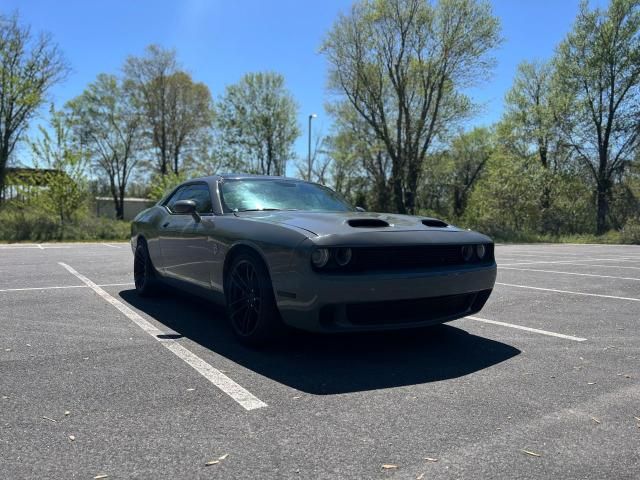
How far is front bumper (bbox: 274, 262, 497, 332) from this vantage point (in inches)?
140

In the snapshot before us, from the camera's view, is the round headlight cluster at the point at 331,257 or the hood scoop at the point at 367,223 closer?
the round headlight cluster at the point at 331,257

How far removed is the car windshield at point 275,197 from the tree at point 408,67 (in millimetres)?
27200

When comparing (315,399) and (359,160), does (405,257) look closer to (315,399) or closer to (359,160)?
(315,399)

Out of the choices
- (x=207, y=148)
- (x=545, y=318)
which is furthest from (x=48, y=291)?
(x=207, y=148)

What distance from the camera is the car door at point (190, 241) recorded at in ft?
15.8

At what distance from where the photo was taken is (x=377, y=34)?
30.5 meters

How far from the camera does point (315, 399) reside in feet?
10.2

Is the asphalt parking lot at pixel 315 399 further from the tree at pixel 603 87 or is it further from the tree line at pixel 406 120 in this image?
the tree at pixel 603 87

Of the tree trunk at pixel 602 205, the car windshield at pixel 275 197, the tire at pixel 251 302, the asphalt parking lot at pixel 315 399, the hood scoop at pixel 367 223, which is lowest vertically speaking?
the asphalt parking lot at pixel 315 399

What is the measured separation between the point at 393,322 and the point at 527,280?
5.76m

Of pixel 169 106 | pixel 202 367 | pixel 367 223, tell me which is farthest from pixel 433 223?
pixel 169 106

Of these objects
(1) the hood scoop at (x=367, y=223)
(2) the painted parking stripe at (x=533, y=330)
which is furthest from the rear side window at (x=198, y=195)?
(2) the painted parking stripe at (x=533, y=330)

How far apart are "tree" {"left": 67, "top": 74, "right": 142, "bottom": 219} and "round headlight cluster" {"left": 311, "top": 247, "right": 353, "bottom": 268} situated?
43.4m

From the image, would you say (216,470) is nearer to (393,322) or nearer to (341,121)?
(393,322)
